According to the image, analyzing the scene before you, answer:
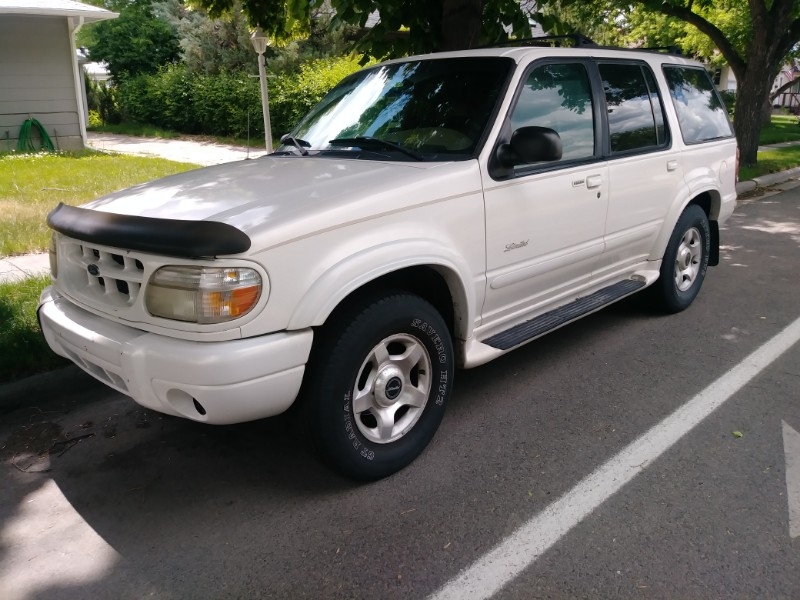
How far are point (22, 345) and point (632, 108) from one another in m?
4.34

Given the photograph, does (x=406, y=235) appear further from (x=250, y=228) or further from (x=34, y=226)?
(x=34, y=226)

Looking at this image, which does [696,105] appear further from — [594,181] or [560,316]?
[560,316]

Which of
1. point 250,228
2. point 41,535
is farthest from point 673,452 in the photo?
point 41,535

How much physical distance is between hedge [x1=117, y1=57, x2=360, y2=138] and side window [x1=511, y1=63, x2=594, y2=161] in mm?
14152

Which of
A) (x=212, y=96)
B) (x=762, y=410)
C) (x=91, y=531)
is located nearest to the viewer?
(x=91, y=531)

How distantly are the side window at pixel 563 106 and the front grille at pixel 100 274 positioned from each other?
2162mm

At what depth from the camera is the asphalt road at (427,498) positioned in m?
2.69

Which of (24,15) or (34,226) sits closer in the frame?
(34,226)

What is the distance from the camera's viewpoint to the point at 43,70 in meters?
16.7

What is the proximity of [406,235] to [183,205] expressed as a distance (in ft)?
3.38

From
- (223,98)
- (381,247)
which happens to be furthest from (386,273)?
(223,98)

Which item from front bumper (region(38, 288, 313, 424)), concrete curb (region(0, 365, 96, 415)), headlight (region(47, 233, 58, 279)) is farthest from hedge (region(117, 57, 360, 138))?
front bumper (region(38, 288, 313, 424))

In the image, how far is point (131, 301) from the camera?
9.74 feet

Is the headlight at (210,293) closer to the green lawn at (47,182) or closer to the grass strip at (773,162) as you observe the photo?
the green lawn at (47,182)
